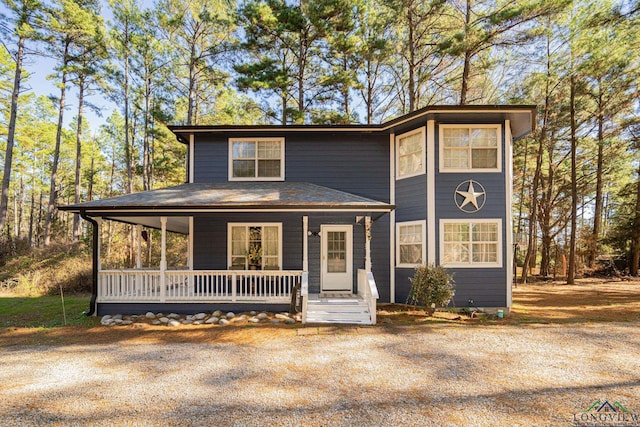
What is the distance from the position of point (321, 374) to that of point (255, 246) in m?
6.00

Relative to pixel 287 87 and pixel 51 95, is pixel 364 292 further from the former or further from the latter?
pixel 51 95

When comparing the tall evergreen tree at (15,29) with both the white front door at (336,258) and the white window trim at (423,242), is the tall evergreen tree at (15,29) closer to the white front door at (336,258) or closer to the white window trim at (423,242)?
the white front door at (336,258)

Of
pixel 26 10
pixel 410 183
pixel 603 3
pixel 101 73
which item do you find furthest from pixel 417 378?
pixel 26 10

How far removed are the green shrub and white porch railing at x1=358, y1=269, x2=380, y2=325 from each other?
3.87 ft

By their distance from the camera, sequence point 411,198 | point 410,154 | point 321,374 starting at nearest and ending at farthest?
1. point 321,374
2. point 411,198
3. point 410,154

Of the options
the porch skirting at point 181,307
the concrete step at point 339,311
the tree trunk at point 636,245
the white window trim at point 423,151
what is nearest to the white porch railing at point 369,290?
the concrete step at point 339,311

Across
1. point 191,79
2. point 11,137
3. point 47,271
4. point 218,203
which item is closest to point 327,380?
point 218,203

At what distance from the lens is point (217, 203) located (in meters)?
7.95

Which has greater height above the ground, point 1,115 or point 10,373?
point 1,115

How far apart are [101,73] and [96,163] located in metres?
15.3

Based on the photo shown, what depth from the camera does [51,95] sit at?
720 inches

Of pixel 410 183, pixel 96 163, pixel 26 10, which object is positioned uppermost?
pixel 26 10

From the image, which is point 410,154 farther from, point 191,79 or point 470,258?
point 191,79

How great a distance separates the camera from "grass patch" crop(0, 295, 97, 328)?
7531 mm
